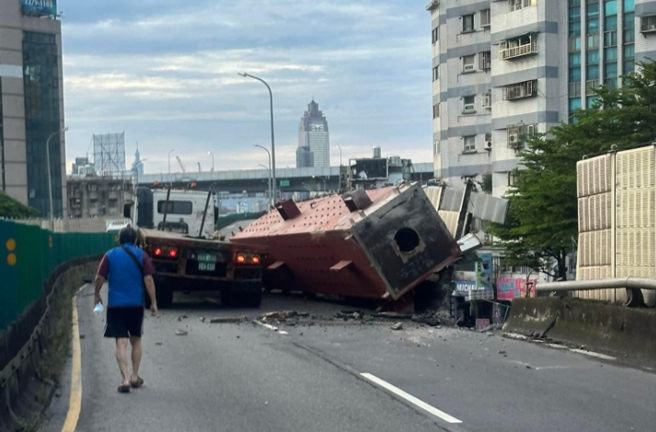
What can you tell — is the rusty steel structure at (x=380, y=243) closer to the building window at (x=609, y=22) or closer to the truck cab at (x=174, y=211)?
the truck cab at (x=174, y=211)

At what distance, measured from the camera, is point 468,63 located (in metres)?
62.8

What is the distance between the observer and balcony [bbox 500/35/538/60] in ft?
176

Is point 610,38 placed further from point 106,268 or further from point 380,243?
point 106,268

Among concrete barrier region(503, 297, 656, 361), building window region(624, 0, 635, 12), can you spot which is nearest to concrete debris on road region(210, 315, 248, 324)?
concrete barrier region(503, 297, 656, 361)

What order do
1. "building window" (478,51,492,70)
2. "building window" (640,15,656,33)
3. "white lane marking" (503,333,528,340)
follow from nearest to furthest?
"white lane marking" (503,333,528,340) → "building window" (640,15,656,33) → "building window" (478,51,492,70)

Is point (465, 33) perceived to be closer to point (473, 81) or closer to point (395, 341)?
point (473, 81)

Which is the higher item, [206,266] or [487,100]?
[487,100]

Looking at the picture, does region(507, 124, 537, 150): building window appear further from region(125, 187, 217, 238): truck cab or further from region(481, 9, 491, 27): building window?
region(125, 187, 217, 238): truck cab

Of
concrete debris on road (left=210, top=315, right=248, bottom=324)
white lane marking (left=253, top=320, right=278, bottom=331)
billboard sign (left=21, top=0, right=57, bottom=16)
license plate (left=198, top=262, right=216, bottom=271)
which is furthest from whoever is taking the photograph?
billboard sign (left=21, top=0, right=57, bottom=16)

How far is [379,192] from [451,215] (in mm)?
2218

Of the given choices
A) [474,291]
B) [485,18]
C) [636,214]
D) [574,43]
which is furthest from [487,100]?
[636,214]

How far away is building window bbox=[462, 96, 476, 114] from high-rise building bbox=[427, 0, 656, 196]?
0.06 metres

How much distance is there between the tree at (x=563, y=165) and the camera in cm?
3306

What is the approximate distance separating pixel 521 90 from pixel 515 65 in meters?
1.57
